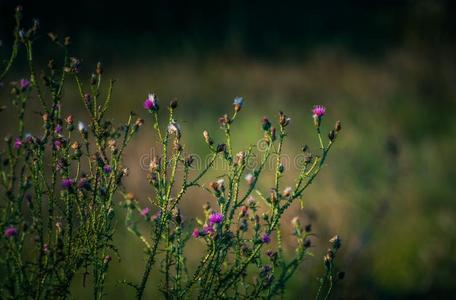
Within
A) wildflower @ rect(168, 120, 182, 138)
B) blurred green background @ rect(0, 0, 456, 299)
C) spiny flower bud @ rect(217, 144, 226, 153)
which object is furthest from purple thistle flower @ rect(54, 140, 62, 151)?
blurred green background @ rect(0, 0, 456, 299)

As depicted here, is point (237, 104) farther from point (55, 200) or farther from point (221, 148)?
point (55, 200)

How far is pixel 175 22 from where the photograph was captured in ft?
31.4

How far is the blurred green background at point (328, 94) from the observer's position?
→ 14.1 ft

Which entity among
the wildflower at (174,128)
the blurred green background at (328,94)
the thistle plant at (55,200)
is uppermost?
the blurred green background at (328,94)

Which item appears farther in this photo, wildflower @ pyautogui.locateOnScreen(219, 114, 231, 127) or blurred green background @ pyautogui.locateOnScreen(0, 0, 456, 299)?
blurred green background @ pyautogui.locateOnScreen(0, 0, 456, 299)

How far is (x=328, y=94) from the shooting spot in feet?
24.1

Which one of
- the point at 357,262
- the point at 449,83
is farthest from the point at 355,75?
the point at 357,262

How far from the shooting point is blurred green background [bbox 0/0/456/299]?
429 centimetres

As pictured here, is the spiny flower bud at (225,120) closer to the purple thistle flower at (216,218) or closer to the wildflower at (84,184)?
the purple thistle flower at (216,218)

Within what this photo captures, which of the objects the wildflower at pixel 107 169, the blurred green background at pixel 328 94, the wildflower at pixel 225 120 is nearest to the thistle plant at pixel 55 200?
the wildflower at pixel 107 169

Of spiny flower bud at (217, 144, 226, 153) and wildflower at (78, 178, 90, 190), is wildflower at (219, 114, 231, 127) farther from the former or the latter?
wildflower at (78, 178, 90, 190)

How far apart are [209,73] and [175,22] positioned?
2107 mm

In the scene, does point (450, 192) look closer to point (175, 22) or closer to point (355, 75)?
point (355, 75)


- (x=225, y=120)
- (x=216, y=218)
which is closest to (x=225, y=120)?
(x=225, y=120)
